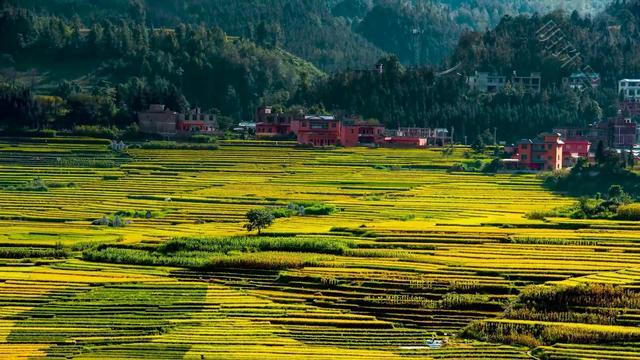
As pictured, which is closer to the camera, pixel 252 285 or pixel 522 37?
pixel 252 285

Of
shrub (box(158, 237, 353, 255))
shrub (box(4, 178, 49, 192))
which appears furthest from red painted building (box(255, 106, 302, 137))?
shrub (box(158, 237, 353, 255))

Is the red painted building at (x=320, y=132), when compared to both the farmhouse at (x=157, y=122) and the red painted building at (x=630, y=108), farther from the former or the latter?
the red painted building at (x=630, y=108)

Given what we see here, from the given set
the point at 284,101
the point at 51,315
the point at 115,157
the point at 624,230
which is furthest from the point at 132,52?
the point at 51,315

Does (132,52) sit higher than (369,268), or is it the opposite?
(132,52)

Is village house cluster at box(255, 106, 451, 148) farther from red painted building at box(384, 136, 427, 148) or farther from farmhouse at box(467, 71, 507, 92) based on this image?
farmhouse at box(467, 71, 507, 92)

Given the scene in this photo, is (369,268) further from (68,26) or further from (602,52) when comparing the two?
(68,26)

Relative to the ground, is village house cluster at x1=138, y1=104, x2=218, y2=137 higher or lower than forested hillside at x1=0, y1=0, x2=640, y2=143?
lower

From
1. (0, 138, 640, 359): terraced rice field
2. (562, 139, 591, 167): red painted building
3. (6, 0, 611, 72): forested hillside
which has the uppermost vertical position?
(6, 0, 611, 72): forested hillside

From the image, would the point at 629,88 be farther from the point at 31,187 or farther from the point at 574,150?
the point at 31,187
